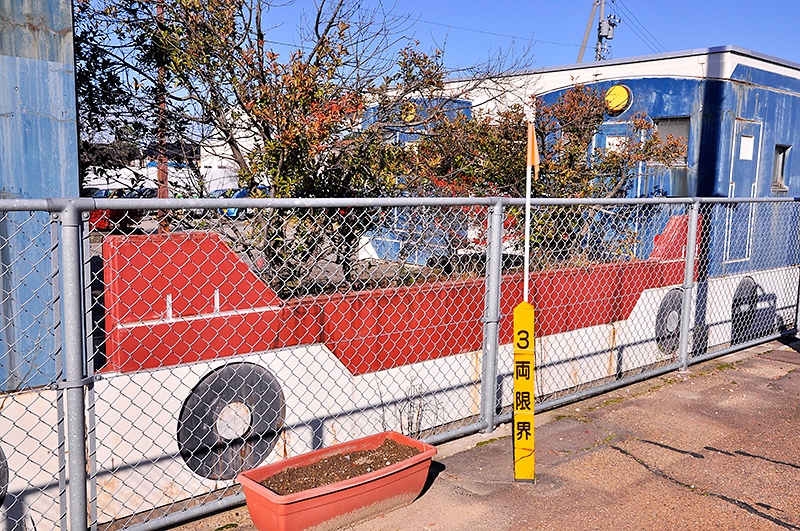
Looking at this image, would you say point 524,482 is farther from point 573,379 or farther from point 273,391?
point 573,379

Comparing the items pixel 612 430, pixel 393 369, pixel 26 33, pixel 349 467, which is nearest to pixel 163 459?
pixel 349 467

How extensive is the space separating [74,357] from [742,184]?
29.2 feet

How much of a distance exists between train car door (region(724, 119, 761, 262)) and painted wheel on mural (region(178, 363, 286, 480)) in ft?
23.5

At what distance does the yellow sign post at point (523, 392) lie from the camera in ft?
11.3

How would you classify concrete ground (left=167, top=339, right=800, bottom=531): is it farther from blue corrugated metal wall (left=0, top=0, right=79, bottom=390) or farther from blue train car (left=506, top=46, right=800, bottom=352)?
blue train car (left=506, top=46, right=800, bottom=352)

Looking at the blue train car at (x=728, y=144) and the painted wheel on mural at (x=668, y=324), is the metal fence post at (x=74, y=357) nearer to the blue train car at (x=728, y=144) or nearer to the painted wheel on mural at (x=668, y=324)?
the painted wheel on mural at (x=668, y=324)

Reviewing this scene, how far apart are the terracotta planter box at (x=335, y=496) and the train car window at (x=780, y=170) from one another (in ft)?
28.9

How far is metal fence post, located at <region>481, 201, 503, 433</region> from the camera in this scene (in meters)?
3.96

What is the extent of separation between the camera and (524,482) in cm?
359

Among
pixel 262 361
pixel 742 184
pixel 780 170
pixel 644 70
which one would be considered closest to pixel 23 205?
pixel 262 361

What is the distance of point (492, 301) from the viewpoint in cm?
400

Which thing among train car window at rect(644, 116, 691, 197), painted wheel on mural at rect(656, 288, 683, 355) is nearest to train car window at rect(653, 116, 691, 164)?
train car window at rect(644, 116, 691, 197)

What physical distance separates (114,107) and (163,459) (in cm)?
338

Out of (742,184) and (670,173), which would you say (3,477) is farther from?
(742,184)
